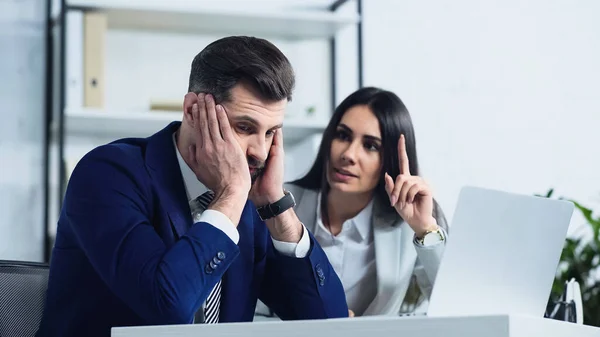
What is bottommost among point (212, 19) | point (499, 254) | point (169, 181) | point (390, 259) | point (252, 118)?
point (390, 259)

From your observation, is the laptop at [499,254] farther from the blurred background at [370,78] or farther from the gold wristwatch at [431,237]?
the blurred background at [370,78]

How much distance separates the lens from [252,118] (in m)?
1.42

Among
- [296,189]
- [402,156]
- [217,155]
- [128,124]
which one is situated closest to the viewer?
[217,155]

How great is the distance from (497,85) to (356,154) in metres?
1.29

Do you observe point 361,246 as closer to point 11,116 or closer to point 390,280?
point 390,280

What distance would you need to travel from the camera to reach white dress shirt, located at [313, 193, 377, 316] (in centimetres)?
217

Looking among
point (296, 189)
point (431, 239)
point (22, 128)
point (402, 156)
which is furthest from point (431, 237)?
point (22, 128)

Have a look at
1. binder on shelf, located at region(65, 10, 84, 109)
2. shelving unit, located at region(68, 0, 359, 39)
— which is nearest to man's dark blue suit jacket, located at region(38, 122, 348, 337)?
binder on shelf, located at region(65, 10, 84, 109)

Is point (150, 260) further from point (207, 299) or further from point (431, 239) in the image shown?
point (431, 239)

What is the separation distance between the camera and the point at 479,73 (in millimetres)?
3371

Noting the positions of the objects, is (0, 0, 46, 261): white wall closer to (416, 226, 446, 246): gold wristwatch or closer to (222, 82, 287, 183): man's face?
(222, 82, 287, 183): man's face

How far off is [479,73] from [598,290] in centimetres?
103

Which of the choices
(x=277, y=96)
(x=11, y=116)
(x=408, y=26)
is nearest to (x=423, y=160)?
(x=408, y=26)

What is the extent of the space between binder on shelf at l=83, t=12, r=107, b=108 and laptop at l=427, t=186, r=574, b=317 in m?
1.83
